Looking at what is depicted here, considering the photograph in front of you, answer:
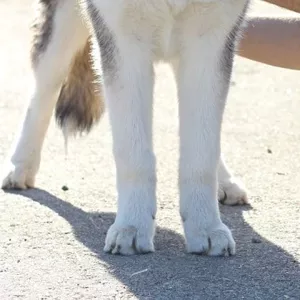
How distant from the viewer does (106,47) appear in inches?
153

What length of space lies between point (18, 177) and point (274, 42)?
1.33 m

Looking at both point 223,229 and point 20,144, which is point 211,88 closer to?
point 223,229

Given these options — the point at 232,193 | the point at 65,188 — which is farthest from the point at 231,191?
the point at 65,188

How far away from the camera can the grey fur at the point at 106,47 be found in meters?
3.85

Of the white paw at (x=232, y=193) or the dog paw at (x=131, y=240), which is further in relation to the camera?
the white paw at (x=232, y=193)

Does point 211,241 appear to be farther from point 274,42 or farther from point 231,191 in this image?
point 274,42

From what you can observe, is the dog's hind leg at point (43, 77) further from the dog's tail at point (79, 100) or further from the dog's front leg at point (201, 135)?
the dog's front leg at point (201, 135)

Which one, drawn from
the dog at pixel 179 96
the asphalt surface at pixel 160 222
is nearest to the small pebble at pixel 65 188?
the asphalt surface at pixel 160 222

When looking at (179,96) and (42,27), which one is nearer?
(179,96)

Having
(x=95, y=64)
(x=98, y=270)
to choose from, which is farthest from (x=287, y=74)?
(x=98, y=270)

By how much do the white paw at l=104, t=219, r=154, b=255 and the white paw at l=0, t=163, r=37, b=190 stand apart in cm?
103

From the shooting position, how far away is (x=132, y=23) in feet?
12.5

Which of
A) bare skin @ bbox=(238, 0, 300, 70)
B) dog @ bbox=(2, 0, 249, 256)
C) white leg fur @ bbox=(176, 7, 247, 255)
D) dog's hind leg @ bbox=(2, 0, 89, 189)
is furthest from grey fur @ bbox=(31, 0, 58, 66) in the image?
white leg fur @ bbox=(176, 7, 247, 255)

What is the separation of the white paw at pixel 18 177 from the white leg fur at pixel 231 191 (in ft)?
2.66
